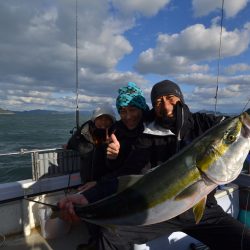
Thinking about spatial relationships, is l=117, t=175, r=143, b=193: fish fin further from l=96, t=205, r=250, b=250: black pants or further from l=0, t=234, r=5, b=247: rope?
l=0, t=234, r=5, b=247: rope

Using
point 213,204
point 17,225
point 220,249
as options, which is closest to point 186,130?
point 213,204

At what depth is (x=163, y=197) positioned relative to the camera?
243 centimetres

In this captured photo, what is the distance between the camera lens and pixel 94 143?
15.1ft

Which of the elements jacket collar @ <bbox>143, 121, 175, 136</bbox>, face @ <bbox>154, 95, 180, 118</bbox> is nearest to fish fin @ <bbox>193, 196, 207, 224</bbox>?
jacket collar @ <bbox>143, 121, 175, 136</bbox>

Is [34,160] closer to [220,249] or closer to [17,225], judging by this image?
[17,225]

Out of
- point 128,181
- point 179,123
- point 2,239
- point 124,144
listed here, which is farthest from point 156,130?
point 2,239

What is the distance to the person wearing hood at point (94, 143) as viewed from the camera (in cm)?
437

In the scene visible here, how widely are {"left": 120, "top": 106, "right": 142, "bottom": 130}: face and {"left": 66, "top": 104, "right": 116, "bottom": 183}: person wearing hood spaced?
580 millimetres

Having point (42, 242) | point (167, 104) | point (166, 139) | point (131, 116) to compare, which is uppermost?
point (167, 104)

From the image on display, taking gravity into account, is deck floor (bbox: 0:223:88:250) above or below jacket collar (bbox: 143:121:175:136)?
below

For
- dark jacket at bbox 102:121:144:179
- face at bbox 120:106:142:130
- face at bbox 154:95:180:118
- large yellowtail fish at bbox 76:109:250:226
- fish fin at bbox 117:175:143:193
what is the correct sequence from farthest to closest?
face at bbox 120:106:142:130 → dark jacket at bbox 102:121:144:179 → face at bbox 154:95:180:118 → fish fin at bbox 117:175:143:193 → large yellowtail fish at bbox 76:109:250:226

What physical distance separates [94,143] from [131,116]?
2.79 ft

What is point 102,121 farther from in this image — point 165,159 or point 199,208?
point 199,208

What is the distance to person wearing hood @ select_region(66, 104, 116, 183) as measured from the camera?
437 centimetres
